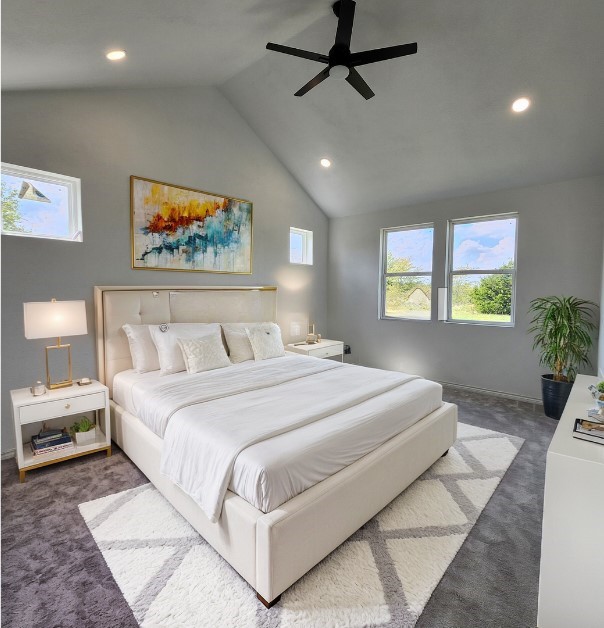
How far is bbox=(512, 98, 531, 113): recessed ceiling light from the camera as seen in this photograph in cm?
336

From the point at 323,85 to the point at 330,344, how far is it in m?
3.01

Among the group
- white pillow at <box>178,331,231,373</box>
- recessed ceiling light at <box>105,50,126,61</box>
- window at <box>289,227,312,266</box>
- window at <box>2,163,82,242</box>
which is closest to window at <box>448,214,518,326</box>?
window at <box>289,227,312,266</box>

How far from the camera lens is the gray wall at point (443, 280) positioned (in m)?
4.02

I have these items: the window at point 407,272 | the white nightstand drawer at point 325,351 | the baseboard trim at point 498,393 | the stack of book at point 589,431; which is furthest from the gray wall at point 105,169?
the stack of book at point 589,431

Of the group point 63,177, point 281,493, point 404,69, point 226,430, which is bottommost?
point 281,493

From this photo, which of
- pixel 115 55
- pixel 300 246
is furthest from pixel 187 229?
pixel 300 246

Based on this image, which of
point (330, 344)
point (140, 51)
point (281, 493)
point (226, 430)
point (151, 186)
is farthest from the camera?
point (330, 344)

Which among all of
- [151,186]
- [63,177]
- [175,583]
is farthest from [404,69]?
[175,583]

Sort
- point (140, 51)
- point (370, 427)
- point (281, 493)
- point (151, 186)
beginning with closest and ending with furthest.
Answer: point (281, 493)
point (370, 427)
point (140, 51)
point (151, 186)

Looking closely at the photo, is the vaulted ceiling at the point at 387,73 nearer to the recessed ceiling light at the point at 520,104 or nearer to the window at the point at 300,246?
the recessed ceiling light at the point at 520,104

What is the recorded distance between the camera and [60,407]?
2795mm

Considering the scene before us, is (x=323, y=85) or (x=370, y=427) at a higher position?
(x=323, y=85)

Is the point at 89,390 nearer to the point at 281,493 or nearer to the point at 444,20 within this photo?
the point at 281,493

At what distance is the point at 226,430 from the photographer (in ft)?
6.76
